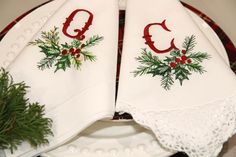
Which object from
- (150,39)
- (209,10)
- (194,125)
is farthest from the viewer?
(209,10)

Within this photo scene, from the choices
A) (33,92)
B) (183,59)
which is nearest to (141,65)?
(183,59)

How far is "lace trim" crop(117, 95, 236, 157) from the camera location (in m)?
0.51

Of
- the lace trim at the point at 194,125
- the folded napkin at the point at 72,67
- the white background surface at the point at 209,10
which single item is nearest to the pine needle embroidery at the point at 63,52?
the folded napkin at the point at 72,67

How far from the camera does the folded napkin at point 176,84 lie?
521 millimetres

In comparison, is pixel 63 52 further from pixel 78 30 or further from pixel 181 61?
pixel 181 61

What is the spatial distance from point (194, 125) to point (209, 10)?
1.33ft

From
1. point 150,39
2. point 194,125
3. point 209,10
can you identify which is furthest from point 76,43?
point 209,10

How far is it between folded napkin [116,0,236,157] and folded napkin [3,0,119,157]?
28 mm

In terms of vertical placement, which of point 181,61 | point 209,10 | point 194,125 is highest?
point 209,10

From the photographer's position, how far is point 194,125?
523 mm

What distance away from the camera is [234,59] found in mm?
645

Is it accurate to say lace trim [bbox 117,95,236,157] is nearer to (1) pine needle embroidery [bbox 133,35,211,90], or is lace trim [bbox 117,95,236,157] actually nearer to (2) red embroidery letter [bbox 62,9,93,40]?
(1) pine needle embroidery [bbox 133,35,211,90]

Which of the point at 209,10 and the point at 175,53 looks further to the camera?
the point at 209,10

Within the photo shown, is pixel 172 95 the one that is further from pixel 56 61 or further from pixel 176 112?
pixel 56 61
